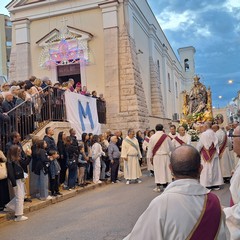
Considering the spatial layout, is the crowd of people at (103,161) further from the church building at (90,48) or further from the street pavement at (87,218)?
the church building at (90,48)

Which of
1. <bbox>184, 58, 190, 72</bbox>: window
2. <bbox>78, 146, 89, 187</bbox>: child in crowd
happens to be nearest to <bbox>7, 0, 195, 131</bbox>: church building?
<bbox>78, 146, 89, 187</bbox>: child in crowd

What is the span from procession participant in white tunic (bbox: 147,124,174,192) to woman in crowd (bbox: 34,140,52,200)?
10.8 ft

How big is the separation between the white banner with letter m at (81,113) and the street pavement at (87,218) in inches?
155

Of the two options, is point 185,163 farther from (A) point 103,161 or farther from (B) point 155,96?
(B) point 155,96

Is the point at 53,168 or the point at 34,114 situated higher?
the point at 34,114

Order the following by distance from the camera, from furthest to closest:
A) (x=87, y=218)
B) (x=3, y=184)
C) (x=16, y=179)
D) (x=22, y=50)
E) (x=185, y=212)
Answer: (x=22, y=50)
(x=3, y=184)
(x=16, y=179)
(x=87, y=218)
(x=185, y=212)

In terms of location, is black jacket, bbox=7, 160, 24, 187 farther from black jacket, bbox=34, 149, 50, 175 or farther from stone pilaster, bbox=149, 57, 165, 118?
stone pilaster, bbox=149, 57, 165, 118

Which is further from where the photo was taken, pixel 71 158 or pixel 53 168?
pixel 71 158

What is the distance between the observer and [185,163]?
8.32ft

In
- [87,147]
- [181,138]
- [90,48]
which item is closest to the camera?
[181,138]

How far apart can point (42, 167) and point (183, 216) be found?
7408 millimetres

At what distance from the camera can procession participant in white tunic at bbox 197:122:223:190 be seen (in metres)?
10.4

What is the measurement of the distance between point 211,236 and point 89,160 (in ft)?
33.3

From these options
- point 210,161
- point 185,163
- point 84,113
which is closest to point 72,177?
point 210,161
